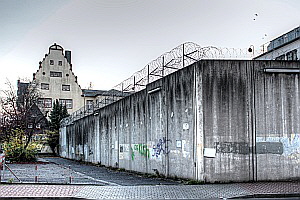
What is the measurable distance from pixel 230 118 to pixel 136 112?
31.1 ft

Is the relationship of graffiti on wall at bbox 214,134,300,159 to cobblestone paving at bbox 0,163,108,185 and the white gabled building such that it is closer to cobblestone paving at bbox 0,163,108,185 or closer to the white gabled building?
cobblestone paving at bbox 0,163,108,185

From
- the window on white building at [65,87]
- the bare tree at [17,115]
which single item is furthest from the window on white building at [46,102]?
the bare tree at [17,115]

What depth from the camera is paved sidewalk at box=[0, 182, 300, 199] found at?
14336 millimetres

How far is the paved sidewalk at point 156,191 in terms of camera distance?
1434 centimetres

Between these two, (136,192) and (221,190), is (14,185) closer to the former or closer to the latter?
(136,192)

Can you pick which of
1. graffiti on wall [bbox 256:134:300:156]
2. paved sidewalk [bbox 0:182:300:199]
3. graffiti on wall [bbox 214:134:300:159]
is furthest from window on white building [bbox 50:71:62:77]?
graffiti on wall [bbox 256:134:300:156]

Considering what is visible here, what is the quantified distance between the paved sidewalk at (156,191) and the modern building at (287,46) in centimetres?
1450

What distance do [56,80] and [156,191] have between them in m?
63.0

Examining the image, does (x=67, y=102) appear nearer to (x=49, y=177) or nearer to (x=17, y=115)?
(x=17, y=115)

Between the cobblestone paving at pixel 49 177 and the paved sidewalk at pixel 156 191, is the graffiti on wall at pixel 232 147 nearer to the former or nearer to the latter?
the paved sidewalk at pixel 156 191

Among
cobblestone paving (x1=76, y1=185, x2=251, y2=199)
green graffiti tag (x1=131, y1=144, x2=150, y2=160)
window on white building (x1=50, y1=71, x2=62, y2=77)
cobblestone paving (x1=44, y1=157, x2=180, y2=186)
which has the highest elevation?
window on white building (x1=50, y1=71, x2=62, y2=77)

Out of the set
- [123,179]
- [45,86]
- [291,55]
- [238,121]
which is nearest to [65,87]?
[45,86]

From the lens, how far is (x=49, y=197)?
13836 millimetres

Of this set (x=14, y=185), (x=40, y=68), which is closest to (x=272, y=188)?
(x=14, y=185)
